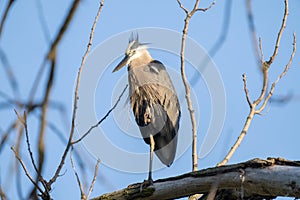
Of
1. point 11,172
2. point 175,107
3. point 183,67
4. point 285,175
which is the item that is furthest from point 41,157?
point 175,107

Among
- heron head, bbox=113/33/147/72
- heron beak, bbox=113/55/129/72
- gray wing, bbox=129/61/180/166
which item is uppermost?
heron head, bbox=113/33/147/72

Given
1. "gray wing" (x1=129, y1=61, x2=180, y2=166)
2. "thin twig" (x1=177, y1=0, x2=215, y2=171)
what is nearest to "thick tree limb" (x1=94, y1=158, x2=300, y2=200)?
"thin twig" (x1=177, y1=0, x2=215, y2=171)

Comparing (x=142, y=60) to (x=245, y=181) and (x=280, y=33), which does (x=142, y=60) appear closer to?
(x=280, y=33)

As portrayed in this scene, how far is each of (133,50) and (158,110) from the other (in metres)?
0.96

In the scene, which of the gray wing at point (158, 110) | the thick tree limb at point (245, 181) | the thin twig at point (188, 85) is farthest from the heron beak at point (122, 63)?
the thick tree limb at point (245, 181)

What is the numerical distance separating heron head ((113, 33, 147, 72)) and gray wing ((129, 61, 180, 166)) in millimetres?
341

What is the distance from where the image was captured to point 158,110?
4793 mm

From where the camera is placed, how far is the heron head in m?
5.31

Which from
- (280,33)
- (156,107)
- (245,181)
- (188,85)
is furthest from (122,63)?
(245,181)

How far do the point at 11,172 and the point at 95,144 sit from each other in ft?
5.46

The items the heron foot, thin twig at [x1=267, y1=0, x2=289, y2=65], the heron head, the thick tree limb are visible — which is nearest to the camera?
the thick tree limb

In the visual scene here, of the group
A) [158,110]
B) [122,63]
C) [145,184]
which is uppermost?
[122,63]

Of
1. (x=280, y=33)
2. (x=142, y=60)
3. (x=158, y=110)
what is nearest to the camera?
(x=280, y=33)

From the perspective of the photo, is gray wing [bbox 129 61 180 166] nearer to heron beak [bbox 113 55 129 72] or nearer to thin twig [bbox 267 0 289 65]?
heron beak [bbox 113 55 129 72]
